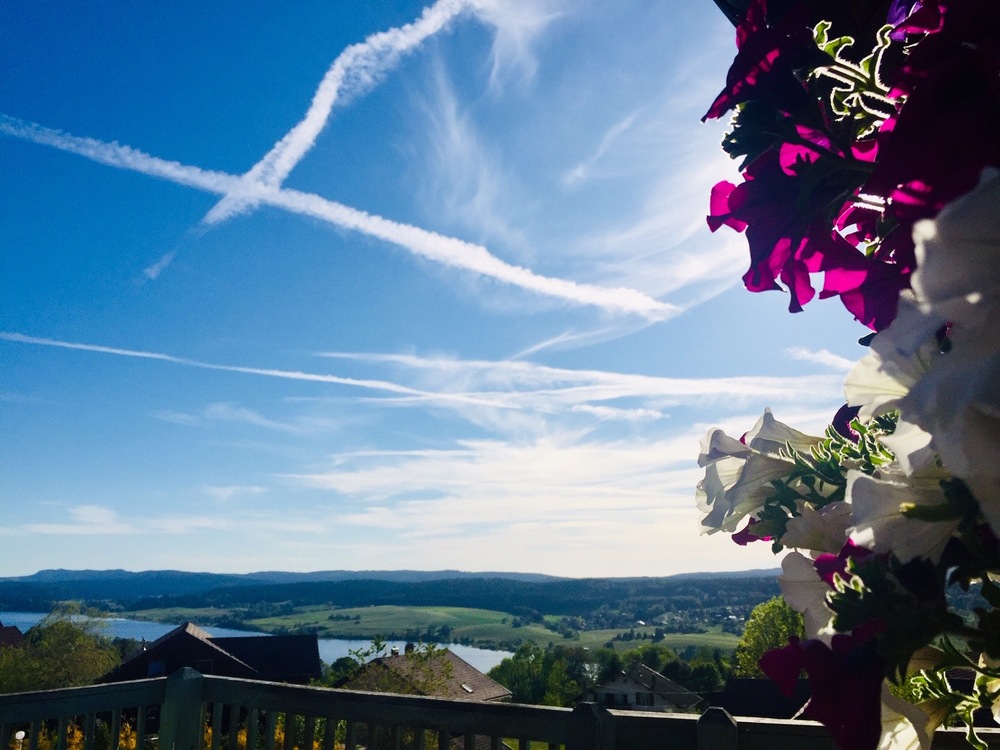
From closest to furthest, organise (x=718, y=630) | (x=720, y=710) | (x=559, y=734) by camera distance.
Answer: (x=720, y=710) → (x=559, y=734) → (x=718, y=630)

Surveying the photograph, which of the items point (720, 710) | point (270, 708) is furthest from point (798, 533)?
point (270, 708)

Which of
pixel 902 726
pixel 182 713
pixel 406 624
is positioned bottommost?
pixel 406 624

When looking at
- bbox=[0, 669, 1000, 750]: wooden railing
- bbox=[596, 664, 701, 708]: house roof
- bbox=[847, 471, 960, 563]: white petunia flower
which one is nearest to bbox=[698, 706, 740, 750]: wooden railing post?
bbox=[0, 669, 1000, 750]: wooden railing

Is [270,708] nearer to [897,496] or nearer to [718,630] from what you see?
[897,496]

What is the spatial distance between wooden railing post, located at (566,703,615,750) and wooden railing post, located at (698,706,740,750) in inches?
10.3

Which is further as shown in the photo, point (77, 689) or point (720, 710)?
point (77, 689)

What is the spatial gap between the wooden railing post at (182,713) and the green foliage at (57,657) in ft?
84.9

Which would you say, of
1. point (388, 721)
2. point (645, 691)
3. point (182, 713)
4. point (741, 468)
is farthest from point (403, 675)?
point (741, 468)

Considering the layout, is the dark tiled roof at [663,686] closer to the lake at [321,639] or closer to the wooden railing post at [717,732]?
the lake at [321,639]

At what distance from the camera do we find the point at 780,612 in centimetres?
1630

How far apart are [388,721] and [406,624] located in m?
76.4

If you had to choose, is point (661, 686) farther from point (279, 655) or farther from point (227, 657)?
point (227, 657)

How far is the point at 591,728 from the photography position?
78.3 inches

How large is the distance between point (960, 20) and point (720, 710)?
1.89 metres
